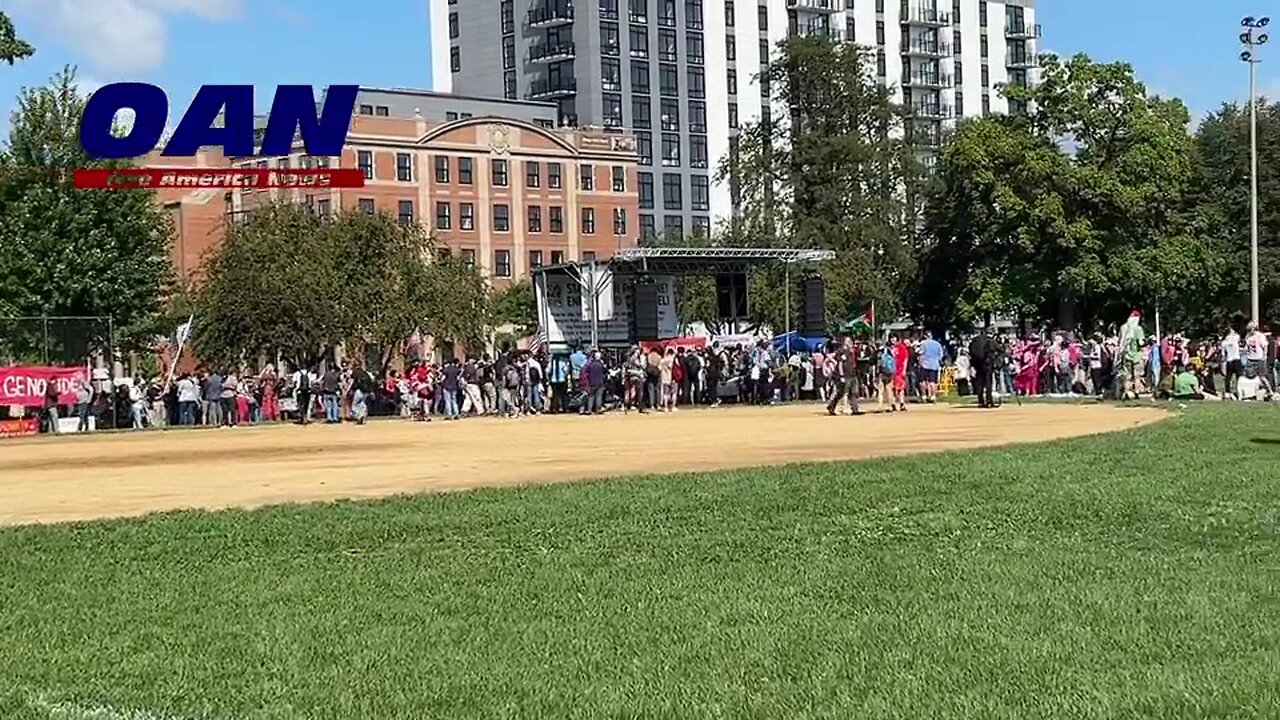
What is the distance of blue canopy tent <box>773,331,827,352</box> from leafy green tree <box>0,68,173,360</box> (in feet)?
72.1

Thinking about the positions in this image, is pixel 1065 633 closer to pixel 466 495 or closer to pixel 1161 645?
pixel 1161 645

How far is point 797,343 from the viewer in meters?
58.7

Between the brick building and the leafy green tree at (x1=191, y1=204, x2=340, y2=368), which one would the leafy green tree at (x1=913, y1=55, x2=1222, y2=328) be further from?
the brick building

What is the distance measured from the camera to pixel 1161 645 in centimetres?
831

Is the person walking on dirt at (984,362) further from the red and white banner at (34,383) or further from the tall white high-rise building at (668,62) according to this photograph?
the tall white high-rise building at (668,62)

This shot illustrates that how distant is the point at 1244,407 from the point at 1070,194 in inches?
1642

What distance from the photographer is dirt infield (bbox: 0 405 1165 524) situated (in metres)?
19.3

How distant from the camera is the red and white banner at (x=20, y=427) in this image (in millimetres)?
39406

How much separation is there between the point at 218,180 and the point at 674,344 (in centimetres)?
1478

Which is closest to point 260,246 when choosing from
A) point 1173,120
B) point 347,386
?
point 347,386

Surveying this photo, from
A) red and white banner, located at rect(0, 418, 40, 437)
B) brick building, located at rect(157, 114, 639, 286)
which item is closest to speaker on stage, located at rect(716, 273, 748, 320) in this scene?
red and white banner, located at rect(0, 418, 40, 437)

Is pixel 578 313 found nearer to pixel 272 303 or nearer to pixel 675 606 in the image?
pixel 272 303

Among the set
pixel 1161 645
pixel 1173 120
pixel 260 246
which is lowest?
pixel 1161 645

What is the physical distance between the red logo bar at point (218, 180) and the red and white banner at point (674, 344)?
10.5m
